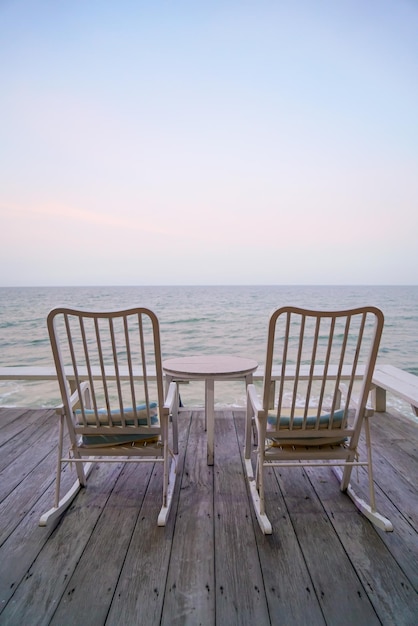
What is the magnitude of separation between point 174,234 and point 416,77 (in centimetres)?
1326

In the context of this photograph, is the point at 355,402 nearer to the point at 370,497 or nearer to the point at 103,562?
the point at 370,497

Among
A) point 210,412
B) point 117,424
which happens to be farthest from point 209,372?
point 117,424

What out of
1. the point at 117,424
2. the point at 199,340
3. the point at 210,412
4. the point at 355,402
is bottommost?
the point at 199,340

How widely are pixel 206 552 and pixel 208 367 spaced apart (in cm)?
103

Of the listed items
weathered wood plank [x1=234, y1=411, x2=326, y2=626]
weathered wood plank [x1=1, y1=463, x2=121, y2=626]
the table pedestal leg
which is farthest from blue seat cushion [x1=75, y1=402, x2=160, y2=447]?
weathered wood plank [x1=234, y1=411, x2=326, y2=626]

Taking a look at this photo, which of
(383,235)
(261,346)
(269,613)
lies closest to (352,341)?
(261,346)

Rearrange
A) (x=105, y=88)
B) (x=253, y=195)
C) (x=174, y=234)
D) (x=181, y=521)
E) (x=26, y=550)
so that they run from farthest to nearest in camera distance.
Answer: (x=174, y=234) → (x=253, y=195) → (x=105, y=88) → (x=181, y=521) → (x=26, y=550)

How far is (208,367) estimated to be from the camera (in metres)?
2.17

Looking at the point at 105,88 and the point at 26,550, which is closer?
the point at 26,550

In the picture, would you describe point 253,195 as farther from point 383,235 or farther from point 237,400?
point 237,400

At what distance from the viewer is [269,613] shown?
1111 mm

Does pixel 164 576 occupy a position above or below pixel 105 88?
below

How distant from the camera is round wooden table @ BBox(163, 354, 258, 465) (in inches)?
79.9

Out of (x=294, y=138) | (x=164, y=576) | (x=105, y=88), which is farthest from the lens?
(x=294, y=138)
